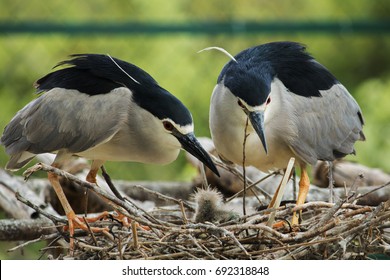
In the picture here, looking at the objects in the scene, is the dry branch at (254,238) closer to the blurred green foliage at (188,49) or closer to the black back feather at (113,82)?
the black back feather at (113,82)

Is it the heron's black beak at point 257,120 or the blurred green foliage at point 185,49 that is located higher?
the blurred green foliage at point 185,49

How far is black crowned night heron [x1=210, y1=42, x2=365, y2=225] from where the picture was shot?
2549mm

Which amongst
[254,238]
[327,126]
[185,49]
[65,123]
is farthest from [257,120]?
[185,49]

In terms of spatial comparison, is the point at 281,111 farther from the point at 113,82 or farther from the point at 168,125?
the point at 113,82

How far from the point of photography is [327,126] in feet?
9.40

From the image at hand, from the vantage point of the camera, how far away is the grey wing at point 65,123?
266 centimetres

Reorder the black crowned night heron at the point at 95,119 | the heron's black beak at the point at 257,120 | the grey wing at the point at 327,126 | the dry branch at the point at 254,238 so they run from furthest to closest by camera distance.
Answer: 1. the grey wing at the point at 327,126
2. the black crowned night heron at the point at 95,119
3. the heron's black beak at the point at 257,120
4. the dry branch at the point at 254,238

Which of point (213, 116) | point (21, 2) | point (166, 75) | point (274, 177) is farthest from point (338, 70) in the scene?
point (213, 116)

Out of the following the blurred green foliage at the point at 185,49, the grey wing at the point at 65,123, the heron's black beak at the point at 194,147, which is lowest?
the heron's black beak at the point at 194,147

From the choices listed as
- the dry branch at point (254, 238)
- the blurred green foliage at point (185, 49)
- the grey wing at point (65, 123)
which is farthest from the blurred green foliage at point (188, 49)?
the dry branch at point (254, 238)

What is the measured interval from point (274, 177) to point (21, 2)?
307 cm

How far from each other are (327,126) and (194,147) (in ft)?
1.96
